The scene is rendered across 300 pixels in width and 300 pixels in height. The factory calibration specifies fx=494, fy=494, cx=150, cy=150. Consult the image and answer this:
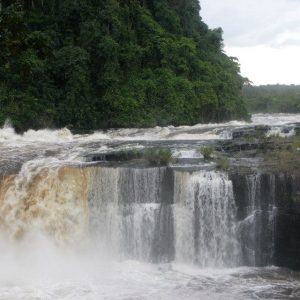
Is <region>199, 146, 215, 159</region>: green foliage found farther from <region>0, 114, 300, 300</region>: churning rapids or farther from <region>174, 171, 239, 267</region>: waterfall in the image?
<region>174, 171, 239, 267</region>: waterfall

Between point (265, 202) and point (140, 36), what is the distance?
62.9 feet

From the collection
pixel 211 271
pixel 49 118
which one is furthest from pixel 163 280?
pixel 49 118

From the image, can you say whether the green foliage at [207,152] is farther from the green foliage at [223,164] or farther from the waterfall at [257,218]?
the waterfall at [257,218]

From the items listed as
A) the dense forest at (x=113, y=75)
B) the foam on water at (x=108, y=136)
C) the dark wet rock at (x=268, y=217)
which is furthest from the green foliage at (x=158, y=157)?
the dense forest at (x=113, y=75)

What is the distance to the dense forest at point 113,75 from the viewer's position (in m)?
25.0

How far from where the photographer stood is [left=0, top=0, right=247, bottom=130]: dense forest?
25000mm

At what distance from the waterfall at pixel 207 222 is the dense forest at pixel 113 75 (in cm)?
1313

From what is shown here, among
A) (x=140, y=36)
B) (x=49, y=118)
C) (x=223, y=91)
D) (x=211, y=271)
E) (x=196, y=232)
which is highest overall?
(x=140, y=36)

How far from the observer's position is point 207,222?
40.5 feet

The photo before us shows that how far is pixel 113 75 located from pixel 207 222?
15.5 metres

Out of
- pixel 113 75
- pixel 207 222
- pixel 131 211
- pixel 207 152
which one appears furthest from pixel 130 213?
pixel 113 75

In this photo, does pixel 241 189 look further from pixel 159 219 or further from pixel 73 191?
pixel 73 191

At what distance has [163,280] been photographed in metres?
11.1

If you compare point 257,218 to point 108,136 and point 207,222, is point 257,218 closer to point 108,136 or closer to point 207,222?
point 207,222
